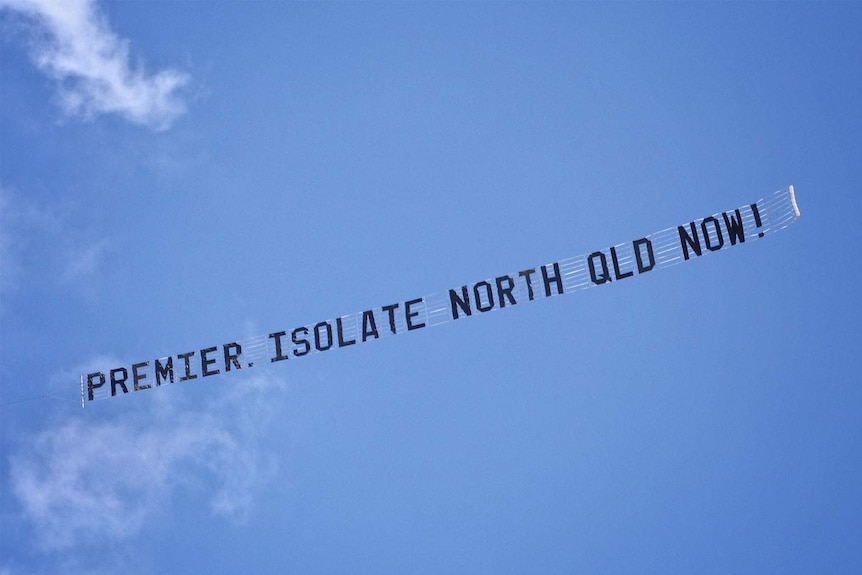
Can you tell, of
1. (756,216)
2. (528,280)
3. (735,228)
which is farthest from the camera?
(528,280)

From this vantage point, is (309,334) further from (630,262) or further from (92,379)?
(630,262)

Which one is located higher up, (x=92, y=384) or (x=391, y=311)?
(x=391, y=311)

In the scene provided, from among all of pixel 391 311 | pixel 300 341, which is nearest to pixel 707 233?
pixel 391 311

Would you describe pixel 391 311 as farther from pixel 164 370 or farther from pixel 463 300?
pixel 164 370

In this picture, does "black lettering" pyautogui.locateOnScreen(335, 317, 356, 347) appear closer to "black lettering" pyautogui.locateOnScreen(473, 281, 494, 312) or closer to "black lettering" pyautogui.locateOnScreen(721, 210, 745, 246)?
"black lettering" pyautogui.locateOnScreen(473, 281, 494, 312)

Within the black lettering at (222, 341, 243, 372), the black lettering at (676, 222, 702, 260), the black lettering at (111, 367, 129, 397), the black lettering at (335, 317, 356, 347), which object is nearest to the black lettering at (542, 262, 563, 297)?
the black lettering at (676, 222, 702, 260)

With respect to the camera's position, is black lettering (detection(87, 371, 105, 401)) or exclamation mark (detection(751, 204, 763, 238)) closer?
exclamation mark (detection(751, 204, 763, 238))
